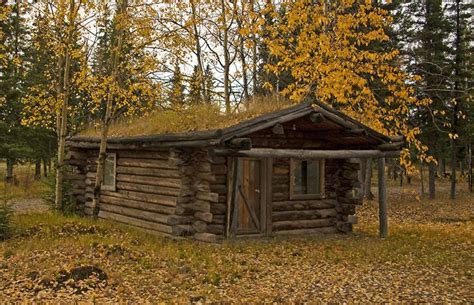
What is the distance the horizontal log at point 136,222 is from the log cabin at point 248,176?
3cm

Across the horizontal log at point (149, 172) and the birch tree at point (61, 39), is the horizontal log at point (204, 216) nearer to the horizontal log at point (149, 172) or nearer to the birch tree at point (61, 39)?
the horizontal log at point (149, 172)

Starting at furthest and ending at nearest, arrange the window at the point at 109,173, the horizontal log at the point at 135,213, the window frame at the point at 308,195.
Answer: the window at the point at 109,173 < the window frame at the point at 308,195 < the horizontal log at the point at 135,213

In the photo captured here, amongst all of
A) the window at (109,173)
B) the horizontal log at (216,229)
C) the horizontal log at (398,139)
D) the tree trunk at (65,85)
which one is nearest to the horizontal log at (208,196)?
the horizontal log at (216,229)

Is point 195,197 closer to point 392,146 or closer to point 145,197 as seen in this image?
point 145,197

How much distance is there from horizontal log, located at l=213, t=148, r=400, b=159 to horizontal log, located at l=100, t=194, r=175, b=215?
307 cm

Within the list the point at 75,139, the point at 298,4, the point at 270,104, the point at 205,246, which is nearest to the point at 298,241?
the point at 205,246

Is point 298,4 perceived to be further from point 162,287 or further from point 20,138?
point 20,138

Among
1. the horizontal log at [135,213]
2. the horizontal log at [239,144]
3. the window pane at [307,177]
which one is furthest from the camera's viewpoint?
the window pane at [307,177]

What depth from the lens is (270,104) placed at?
1363 centimetres

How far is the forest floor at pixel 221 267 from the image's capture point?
25.1 feet

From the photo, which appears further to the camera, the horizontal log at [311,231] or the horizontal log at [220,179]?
the horizontal log at [311,231]

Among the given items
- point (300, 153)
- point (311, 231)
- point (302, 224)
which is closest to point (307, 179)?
point (302, 224)

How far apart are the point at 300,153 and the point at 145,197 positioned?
5.09m

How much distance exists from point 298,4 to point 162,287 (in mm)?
9455
